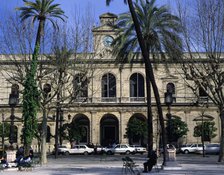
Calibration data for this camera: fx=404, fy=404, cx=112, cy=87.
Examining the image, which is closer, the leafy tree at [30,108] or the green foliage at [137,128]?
the leafy tree at [30,108]

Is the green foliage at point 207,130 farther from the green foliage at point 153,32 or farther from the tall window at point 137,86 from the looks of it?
the green foliage at point 153,32

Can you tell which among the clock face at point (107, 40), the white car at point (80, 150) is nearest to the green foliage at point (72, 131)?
the white car at point (80, 150)

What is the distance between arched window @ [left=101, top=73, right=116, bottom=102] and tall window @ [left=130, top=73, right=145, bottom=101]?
252 cm

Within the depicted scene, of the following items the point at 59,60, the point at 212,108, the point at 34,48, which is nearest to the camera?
the point at 34,48

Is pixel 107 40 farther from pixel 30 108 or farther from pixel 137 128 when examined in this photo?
pixel 30 108

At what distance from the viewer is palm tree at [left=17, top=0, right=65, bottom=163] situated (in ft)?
82.2

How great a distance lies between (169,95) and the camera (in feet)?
73.0

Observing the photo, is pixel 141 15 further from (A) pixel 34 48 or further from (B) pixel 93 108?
(B) pixel 93 108

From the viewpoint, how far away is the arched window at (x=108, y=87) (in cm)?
5406

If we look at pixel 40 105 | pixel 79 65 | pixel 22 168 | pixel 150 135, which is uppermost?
pixel 79 65

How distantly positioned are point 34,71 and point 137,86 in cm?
Result: 3096

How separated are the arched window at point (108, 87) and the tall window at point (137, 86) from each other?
99.1 inches

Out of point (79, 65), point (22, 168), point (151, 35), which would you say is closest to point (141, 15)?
point (151, 35)

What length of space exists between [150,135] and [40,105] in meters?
9.07
